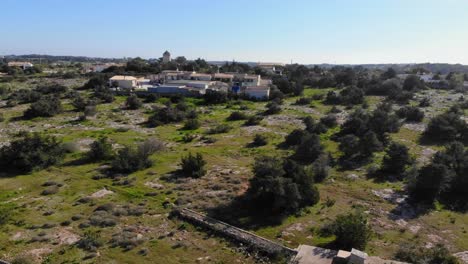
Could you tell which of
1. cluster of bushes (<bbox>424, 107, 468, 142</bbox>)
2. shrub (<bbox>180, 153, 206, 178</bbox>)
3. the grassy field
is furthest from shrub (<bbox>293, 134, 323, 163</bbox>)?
cluster of bushes (<bbox>424, 107, 468, 142</bbox>)

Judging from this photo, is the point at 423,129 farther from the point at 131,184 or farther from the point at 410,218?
the point at 131,184

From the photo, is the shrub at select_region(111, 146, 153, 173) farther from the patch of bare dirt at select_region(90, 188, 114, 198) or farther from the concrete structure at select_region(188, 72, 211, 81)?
the concrete structure at select_region(188, 72, 211, 81)

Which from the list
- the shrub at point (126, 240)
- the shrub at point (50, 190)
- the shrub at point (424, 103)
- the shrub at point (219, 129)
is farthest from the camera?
the shrub at point (424, 103)

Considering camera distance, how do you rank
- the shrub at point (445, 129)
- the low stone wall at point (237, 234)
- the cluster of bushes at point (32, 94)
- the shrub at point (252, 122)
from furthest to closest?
1. the cluster of bushes at point (32, 94)
2. the shrub at point (252, 122)
3. the shrub at point (445, 129)
4. the low stone wall at point (237, 234)

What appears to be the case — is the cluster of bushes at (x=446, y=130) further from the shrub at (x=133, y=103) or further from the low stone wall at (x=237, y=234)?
the shrub at (x=133, y=103)

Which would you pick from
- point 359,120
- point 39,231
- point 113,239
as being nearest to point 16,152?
point 39,231

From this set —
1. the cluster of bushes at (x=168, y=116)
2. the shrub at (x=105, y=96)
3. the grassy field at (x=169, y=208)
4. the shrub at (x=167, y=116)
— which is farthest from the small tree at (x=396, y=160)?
the shrub at (x=105, y=96)
